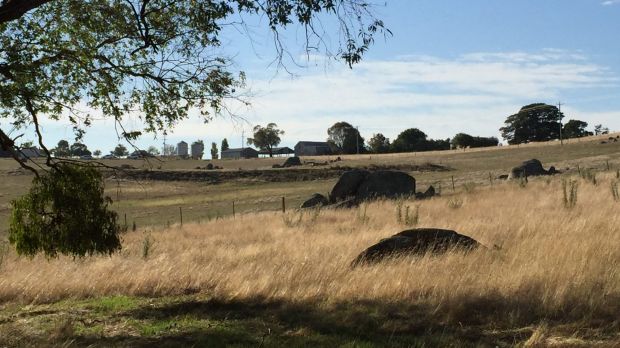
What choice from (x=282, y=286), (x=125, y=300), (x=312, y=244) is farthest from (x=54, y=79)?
(x=312, y=244)

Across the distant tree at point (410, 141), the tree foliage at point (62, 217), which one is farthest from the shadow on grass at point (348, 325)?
the distant tree at point (410, 141)

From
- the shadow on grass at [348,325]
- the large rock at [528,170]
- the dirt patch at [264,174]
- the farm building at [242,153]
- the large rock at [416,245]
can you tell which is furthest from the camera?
the farm building at [242,153]

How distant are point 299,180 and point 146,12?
6237cm

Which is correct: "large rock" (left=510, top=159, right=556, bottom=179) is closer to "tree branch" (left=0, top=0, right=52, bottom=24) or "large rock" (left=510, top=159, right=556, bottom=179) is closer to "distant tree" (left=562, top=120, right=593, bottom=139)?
"tree branch" (left=0, top=0, right=52, bottom=24)

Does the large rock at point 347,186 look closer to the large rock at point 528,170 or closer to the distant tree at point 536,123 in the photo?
the large rock at point 528,170

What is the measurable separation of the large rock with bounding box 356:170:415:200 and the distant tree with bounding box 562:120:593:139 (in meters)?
117

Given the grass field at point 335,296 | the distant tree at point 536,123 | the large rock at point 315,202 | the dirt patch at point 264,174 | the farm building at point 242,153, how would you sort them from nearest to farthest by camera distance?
the grass field at point 335,296, the large rock at point 315,202, the dirt patch at point 264,174, the distant tree at point 536,123, the farm building at point 242,153

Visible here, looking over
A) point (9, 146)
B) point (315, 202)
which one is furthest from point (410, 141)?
point (9, 146)

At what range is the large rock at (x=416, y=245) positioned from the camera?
9703 mm

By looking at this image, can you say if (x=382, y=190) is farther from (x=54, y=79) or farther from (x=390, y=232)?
(x=54, y=79)

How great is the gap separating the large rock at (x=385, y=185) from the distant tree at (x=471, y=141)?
346ft

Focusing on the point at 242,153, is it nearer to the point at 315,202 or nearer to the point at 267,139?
the point at 267,139

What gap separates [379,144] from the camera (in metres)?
139

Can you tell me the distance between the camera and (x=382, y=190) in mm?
32562
